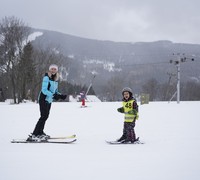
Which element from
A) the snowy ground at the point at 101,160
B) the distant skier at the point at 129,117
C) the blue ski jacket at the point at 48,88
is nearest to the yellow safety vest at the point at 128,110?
the distant skier at the point at 129,117

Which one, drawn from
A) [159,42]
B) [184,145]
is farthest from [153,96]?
[159,42]

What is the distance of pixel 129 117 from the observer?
278 inches

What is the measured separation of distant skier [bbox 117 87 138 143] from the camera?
6.93 meters

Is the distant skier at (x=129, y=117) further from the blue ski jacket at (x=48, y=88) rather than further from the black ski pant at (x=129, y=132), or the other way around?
the blue ski jacket at (x=48, y=88)

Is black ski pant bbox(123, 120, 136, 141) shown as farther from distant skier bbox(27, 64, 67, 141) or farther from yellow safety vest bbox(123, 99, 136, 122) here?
distant skier bbox(27, 64, 67, 141)

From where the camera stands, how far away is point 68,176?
13.1 feet

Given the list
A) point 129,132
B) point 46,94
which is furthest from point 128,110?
point 46,94

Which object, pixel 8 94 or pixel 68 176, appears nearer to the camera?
pixel 68 176

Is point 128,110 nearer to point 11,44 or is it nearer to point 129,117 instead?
point 129,117

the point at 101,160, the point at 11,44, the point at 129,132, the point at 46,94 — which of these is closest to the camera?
the point at 101,160

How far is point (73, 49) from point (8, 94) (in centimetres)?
12772

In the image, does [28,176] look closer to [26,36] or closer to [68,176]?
[68,176]

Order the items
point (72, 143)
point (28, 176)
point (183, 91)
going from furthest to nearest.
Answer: point (183, 91)
point (72, 143)
point (28, 176)

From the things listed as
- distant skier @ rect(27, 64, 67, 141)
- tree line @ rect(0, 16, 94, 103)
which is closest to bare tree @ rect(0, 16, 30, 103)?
tree line @ rect(0, 16, 94, 103)
